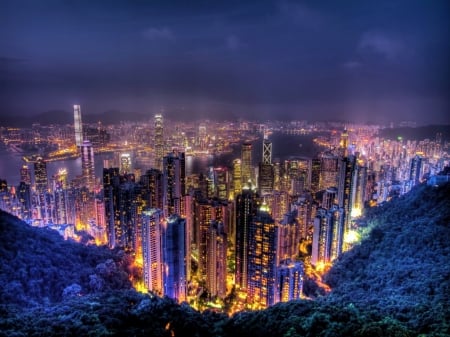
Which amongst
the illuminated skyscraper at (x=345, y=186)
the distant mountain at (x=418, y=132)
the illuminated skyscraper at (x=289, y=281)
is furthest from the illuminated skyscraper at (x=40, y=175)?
the distant mountain at (x=418, y=132)

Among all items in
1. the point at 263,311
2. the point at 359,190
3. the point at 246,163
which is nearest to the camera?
the point at 263,311

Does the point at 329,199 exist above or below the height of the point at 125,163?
below

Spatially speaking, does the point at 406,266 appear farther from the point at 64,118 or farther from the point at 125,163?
the point at 125,163

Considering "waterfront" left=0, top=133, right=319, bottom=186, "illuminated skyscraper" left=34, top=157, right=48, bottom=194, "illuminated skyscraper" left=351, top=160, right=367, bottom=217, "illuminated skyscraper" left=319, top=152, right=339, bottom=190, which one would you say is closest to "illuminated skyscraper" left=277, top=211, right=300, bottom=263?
"illuminated skyscraper" left=351, top=160, right=367, bottom=217

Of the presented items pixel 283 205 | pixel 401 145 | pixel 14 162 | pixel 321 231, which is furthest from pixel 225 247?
pixel 401 145

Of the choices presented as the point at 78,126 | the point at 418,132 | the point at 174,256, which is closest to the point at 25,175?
the point at 78,126

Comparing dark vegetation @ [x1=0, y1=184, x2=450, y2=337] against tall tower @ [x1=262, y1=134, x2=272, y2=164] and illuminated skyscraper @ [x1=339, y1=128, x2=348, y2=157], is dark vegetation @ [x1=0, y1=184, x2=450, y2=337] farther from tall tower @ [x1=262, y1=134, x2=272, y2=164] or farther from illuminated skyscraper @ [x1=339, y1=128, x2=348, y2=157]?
illuminated skyscraper @ [x1=339, y1=128, x2=348, y2=157]

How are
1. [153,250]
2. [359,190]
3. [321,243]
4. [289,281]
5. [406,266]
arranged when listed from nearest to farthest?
[406,266] → [289,281] → [153,250] → [321,243] → [359,190]
